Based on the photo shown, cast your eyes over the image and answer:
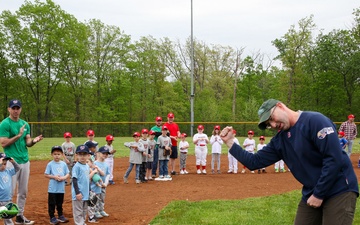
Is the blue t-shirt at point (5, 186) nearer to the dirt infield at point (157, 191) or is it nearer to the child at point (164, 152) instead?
the dirt infield at point (157, 191)

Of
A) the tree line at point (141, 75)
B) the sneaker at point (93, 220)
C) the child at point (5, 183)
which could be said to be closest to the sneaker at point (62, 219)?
the sneaker at point (93, 220)

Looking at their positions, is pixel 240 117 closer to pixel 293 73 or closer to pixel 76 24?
pixel 293 73

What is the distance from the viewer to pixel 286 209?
827 cm

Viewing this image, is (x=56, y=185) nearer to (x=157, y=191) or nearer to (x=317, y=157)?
(x=157, y=191)

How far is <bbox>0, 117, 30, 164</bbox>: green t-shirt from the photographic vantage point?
22.4 feet

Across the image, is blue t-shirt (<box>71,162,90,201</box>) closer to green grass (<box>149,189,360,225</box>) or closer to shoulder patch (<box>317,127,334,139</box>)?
green grass (<box>149,189,360,225</box>)

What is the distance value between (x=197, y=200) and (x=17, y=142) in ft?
14.2

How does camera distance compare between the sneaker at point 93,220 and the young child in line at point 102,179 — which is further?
the young child in line at point 102,179

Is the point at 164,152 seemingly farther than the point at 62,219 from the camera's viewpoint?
Yes

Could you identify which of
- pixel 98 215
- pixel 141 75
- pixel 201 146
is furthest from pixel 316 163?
pixel 141 75

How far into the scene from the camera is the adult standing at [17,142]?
6793mm

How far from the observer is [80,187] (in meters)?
6.99

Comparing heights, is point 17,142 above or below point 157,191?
above

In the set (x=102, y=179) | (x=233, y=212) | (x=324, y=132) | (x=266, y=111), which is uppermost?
(x=266, y=111)
